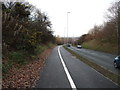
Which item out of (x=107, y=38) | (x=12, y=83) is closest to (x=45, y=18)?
(x=107, y=38)

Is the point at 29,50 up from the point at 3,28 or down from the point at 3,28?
down

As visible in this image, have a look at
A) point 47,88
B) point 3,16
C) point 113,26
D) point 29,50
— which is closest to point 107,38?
point 113,26

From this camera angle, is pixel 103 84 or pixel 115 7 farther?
pixel 115 7

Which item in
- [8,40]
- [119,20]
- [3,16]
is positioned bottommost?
[8,40]

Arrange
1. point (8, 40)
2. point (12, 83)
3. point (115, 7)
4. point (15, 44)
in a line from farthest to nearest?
point (115, 7), point (15, 44), point (8, 40), point (12, 83)

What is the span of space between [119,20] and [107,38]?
10.9m

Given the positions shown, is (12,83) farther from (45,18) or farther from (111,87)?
(45,18)

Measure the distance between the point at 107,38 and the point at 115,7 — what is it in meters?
10.8

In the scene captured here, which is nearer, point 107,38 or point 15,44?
point 15,44

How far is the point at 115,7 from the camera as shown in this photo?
35.8m

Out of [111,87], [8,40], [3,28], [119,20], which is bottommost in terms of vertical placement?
[111,87]

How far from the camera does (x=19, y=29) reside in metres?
12.4

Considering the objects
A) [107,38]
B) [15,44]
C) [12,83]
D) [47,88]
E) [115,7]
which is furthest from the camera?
[107,38]

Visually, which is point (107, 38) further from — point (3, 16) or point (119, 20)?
point (3, 16)
